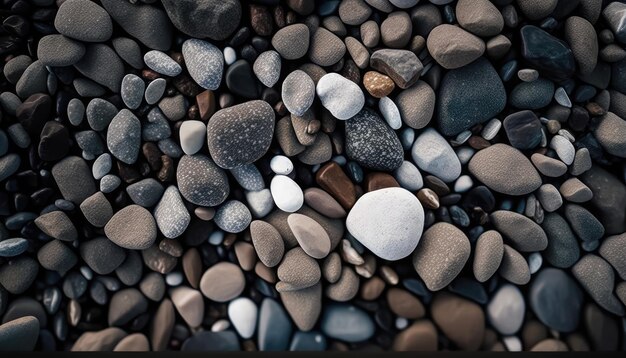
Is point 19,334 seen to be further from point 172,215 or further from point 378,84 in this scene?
point 378,84

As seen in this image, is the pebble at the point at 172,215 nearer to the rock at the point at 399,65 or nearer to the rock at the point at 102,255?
the rock at the point at 102,255

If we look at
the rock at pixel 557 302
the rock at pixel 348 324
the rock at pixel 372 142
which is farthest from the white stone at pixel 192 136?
the rock at pixel 557 302

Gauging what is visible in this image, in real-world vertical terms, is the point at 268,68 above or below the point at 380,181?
above

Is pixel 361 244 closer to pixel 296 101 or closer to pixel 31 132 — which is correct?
pixel 296 101

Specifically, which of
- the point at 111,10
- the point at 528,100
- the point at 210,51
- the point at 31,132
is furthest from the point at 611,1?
the point at 31,132

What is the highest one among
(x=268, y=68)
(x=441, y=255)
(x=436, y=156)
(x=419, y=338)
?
(x=268, y=68)

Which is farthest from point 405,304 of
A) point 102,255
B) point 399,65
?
point 102,255
